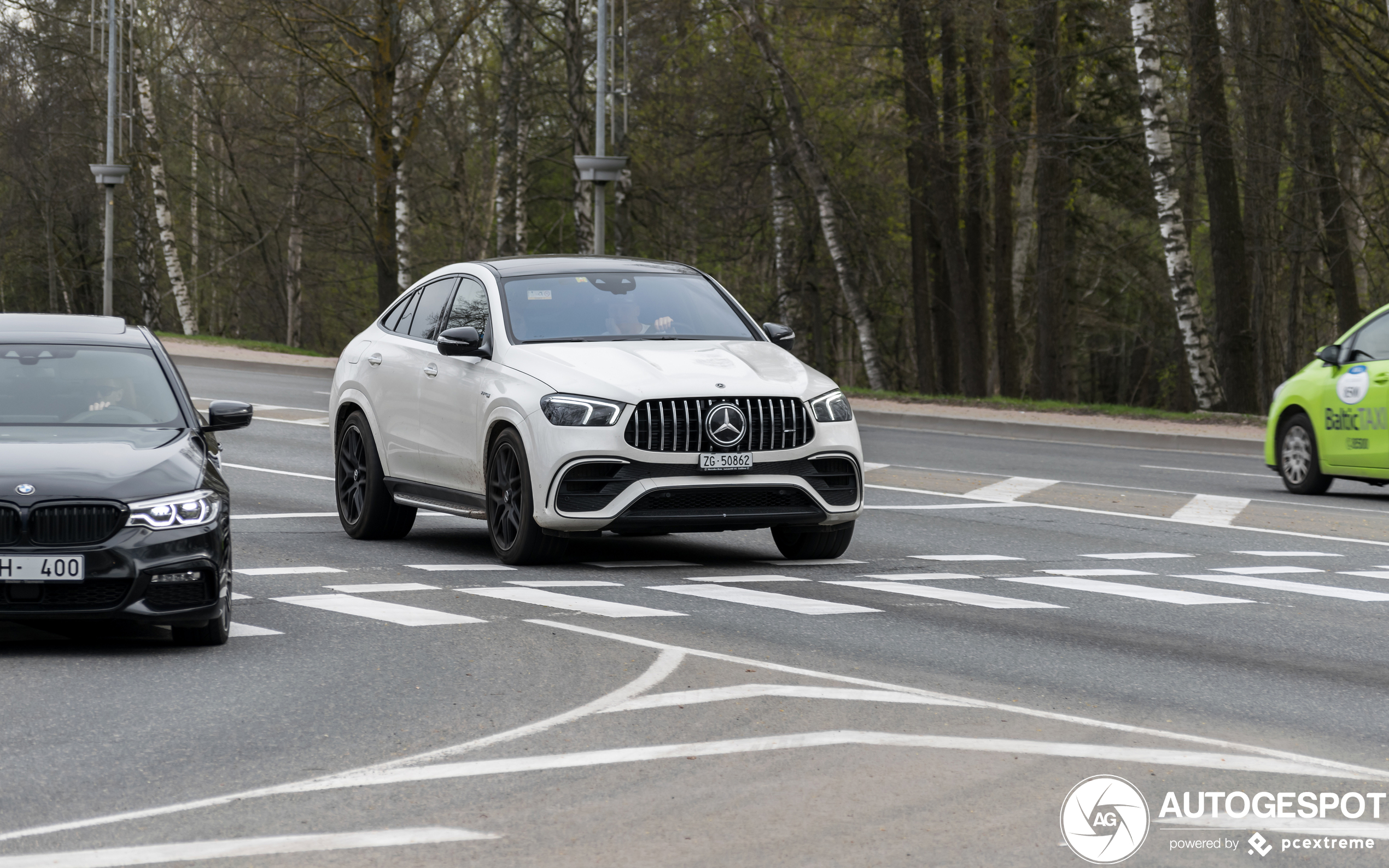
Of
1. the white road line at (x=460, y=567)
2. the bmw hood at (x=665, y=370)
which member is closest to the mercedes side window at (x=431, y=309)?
the bmw hood at (x=665, y=370)

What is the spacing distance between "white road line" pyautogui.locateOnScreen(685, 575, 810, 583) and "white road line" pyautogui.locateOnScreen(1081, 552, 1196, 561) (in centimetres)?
256

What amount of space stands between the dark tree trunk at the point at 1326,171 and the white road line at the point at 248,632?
24519mm

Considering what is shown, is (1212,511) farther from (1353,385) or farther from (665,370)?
(665,370)

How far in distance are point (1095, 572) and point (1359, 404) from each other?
6.34 meters

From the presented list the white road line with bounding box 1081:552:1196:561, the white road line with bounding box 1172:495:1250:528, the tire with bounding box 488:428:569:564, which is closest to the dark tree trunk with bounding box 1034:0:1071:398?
the white road line with bounding box 1172:495:1250:528

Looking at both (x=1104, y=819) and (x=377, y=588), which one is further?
(x=377, y=588)

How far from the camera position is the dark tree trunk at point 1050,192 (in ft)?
112

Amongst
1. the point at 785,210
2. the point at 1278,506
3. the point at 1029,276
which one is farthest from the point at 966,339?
the point at 1278,506

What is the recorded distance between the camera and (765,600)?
391 inches

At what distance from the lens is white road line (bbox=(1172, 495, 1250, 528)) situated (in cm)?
1486

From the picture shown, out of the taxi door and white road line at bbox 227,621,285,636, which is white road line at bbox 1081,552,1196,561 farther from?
white road line at bbox 227,621,285,636

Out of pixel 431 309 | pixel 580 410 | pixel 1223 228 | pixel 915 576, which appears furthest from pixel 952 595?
pixel 1223 228

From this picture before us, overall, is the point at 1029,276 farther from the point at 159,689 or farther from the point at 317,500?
the point at 159,689

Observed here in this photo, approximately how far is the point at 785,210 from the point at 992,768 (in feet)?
125
